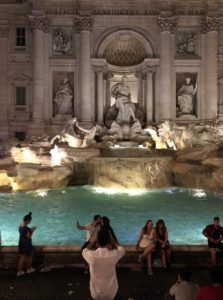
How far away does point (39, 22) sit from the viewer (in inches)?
944

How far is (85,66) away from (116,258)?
21488 millimetres

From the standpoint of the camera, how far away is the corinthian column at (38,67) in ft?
78.6

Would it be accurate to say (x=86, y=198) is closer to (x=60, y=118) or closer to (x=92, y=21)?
(x=60, y=118)

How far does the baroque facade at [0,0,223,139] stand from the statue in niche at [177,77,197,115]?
70mm

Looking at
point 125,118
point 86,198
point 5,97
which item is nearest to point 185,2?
point 125,118

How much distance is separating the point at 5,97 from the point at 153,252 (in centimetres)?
2158

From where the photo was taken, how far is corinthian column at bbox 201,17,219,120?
24.7 metres

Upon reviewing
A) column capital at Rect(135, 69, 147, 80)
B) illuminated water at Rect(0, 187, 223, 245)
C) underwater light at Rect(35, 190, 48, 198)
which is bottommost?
underwater light at Rect(35, 190, 48, 198)

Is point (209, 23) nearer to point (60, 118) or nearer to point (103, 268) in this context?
point (60, 118)

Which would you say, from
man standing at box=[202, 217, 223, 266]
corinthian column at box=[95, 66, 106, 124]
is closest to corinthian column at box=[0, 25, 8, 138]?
corinthian column at box=[95, 66, 106, 124]

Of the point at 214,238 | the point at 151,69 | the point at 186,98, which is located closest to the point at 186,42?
the point at 151,69

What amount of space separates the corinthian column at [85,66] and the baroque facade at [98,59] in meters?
0.06

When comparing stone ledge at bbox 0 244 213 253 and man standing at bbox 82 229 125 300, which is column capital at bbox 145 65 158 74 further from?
man standing at bbox 82 229 125 300

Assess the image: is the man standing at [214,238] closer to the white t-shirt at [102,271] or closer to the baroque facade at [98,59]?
the white t-shirt at [102,271]
